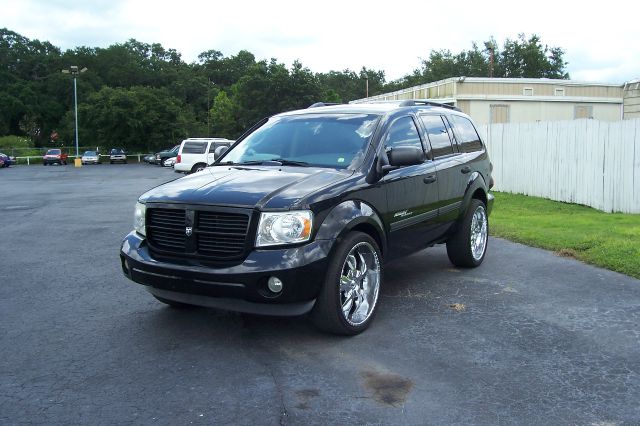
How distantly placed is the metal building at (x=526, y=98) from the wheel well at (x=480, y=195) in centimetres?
2233

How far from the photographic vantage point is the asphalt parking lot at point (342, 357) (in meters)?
3.59

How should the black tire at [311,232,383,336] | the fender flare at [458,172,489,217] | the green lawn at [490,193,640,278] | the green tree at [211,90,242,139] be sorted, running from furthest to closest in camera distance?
the green tree at [211,90,242,139]
the green lawn at [490,193,640,278]
the fender flare at [458,172,489,217]
the black tire at [311,232,383,336]

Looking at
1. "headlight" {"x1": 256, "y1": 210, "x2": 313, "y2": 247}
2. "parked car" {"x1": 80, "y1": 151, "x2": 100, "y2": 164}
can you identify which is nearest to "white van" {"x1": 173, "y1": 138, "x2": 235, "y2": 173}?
"headlight" {"x1": 256, "y1": 210, "x2": 313, "y2": 247}

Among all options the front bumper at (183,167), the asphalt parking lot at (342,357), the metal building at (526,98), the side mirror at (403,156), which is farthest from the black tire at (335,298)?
the metal building at (526,98)

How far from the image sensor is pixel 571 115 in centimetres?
3144

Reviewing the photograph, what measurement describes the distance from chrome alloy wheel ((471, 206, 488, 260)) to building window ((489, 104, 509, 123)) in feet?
77.7

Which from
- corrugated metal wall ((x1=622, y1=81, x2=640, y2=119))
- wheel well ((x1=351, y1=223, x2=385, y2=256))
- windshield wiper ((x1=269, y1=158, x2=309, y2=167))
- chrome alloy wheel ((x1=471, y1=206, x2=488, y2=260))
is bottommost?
chrome alloy wheel ((x1=471, y1=206, x2=488, y2=260))

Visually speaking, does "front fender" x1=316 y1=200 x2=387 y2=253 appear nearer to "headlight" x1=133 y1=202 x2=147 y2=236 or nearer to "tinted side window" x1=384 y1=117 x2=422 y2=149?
"tinted side window" x1=384 y1=117 x2=422 y2=149

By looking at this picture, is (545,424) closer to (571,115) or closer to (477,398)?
(477,398)

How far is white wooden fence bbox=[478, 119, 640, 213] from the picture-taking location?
38.2 feet

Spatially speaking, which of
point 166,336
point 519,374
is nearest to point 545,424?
point 519,374

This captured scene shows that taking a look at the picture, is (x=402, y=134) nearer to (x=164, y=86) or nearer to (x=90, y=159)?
(x=90, y=159)

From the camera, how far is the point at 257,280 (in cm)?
434

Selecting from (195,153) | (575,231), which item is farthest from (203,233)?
(195,153)
